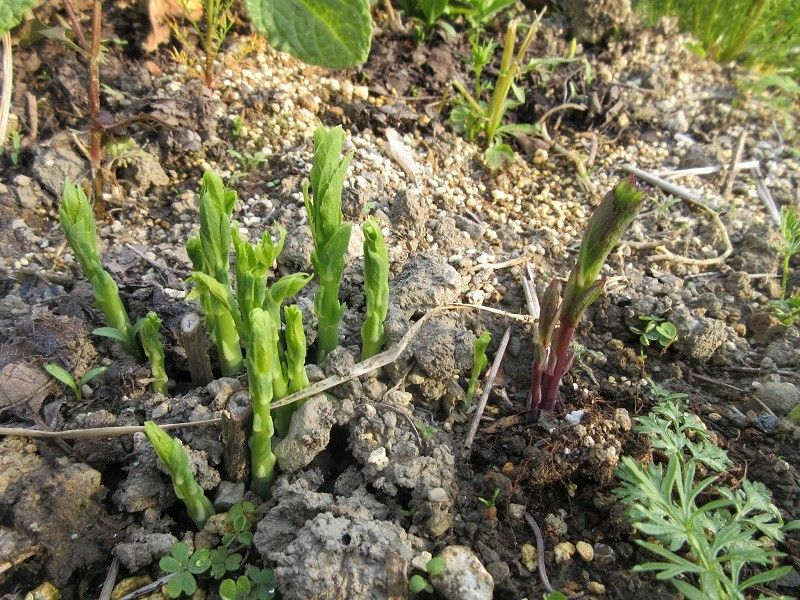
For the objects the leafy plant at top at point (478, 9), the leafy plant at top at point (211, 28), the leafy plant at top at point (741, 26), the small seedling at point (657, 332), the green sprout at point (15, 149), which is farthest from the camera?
the leafy plant at top at point (741, 26)

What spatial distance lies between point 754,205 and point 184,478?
2369 millimetres

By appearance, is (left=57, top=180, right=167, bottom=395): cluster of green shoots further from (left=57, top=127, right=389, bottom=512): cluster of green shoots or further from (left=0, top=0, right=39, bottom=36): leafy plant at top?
(left=0, top=0, right=39, bottom=36): leafy plant at top

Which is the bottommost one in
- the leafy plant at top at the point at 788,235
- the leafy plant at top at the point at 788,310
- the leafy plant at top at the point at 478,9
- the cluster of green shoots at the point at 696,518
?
the cluster of green shoots at the point at 696,518

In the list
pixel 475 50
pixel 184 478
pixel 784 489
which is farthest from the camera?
pixel 475 50

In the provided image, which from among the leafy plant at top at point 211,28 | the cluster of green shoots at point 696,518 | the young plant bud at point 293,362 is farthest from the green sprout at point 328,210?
the leafy plant at top at point 211,28

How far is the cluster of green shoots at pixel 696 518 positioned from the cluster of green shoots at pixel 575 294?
0.24 metres

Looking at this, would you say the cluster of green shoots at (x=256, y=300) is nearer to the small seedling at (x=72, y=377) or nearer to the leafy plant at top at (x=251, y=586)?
the small seedling at (x=72, y=377)

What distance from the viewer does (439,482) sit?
1.55 meters

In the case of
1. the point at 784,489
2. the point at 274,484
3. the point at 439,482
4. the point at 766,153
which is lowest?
the point at 274,484

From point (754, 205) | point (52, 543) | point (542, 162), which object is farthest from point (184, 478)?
point (754, 205)

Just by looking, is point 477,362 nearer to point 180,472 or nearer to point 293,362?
point 293,362

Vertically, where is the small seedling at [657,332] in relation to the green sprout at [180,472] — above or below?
above

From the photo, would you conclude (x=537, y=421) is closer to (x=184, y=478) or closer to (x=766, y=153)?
(x=184, y=478)

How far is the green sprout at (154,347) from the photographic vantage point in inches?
64.3
